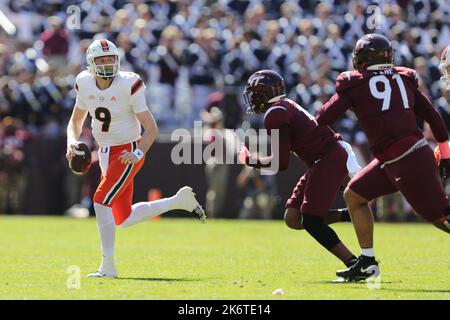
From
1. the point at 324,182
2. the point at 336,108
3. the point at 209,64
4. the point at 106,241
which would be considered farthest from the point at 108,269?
the point at 209,64

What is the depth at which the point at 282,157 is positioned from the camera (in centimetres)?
825

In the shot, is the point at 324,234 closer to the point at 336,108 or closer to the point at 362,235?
the point at 362,235

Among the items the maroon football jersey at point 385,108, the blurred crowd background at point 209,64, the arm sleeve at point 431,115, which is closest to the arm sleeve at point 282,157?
the maroon football jersey at point 385,108

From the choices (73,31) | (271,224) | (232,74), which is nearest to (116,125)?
(271,224)

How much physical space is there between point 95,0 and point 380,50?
1190 centimetres

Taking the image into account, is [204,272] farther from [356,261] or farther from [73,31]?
[73,31]

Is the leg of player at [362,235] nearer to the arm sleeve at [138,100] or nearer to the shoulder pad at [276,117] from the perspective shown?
the shoulder pad at [276,117]

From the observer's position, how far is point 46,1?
19.9 metres

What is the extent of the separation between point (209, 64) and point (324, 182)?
33.1 ft

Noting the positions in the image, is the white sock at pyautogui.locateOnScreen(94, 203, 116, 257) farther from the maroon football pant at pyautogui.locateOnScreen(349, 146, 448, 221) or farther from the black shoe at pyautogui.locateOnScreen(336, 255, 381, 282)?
the maroon football pant at pyautogui.locateOnScreen(349, 146, 448, 221)

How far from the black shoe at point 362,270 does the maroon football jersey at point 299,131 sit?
913mm

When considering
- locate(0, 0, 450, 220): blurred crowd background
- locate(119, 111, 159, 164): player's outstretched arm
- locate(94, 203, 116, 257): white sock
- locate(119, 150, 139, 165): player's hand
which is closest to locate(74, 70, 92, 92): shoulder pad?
locate(119, 111, 159, 164): player's outstretched arm

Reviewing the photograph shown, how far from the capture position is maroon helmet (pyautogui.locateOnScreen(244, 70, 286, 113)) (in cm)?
855

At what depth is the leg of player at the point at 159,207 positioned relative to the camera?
9086 millimetres
